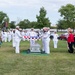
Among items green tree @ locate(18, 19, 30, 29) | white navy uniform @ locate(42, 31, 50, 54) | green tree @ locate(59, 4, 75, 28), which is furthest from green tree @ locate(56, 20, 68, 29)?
white navy uniform @ locate(42, 31, 50, 54)

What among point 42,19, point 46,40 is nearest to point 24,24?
point 42,19

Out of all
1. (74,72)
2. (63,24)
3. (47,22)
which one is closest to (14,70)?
(74,72)

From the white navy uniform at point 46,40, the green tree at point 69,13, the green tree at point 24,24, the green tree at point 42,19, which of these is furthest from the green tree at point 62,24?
the white navy uniform at point 46,40

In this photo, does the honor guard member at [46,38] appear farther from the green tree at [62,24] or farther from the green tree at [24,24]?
the green tree at [24,24]

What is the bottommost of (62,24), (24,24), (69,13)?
(62,24)

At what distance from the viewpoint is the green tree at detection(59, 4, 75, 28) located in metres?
113

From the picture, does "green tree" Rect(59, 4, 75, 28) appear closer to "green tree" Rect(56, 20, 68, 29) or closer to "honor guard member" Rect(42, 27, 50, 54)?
"green tree" Rect(56, 20, 68, 29)

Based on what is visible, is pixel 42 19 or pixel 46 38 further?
pixel 42 19

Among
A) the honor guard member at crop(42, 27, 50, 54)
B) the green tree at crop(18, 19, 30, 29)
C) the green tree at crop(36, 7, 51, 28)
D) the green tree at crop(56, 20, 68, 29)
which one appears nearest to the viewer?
the honor guard member at crop(42, 27, 50, 54)

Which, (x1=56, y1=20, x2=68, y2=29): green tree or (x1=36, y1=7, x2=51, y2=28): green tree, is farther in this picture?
(x1=56, y1=20, x2=68, y2=29): green tree

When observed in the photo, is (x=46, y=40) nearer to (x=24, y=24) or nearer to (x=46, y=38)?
(x=46, y=38)

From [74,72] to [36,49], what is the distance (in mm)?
9540

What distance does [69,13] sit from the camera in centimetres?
11406

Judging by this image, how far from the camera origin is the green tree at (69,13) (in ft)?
370
